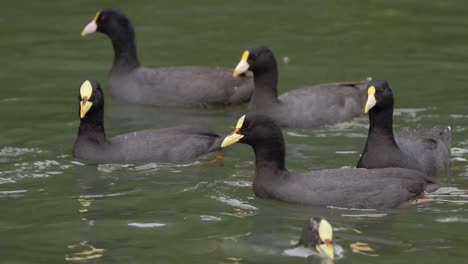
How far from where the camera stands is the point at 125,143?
12469 mm

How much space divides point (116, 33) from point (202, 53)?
1477 mm

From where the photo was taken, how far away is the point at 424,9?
17797 mm

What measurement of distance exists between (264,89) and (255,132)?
312 centimetres

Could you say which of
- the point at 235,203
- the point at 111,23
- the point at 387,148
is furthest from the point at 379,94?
the point at 111,23

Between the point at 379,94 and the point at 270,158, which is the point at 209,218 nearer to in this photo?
the point at 270,158

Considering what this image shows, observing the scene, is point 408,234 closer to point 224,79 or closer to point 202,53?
point 224,79

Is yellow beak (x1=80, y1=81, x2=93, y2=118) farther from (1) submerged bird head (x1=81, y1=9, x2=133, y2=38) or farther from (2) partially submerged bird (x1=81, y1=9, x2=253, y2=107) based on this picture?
(1) submerged bird head (x1=81, y1=9, x2=133, y2=38)

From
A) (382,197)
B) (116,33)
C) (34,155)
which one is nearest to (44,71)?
(116,33)

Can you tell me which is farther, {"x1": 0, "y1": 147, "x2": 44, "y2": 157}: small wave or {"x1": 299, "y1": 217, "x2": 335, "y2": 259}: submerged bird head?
{"x1": 0, "y1": 147, "x2": 44, "y2": 157}: small wave

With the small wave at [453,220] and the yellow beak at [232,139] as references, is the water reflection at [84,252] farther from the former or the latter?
the small wave at [453,220]

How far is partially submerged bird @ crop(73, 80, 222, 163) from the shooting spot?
12.4 meters

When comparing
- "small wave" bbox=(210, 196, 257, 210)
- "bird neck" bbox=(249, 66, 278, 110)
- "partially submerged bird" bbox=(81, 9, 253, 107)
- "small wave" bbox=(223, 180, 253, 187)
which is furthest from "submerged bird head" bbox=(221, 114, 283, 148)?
"partially submerged bird" bbox=(81, 9, 253, 107)

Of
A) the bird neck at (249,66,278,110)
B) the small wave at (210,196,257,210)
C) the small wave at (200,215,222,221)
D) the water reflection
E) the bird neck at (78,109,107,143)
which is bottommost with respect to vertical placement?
the water reflection

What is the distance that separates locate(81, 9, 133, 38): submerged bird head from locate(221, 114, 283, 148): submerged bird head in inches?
185
